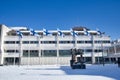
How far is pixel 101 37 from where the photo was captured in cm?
7612

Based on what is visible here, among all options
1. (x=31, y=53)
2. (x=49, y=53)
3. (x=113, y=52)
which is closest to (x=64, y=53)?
(x=49, y=53)

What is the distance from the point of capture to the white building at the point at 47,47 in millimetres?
74000

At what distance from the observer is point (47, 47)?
7494 centimetres

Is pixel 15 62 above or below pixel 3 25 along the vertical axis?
below

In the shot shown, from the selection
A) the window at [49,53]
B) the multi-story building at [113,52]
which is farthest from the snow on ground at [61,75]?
the window at [49,53]

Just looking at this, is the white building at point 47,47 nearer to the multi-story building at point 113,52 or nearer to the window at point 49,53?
the window at point 49,53

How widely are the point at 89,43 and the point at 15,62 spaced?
26.2 metres

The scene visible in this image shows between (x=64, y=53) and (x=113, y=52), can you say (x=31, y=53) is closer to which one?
(x=64, y=53)

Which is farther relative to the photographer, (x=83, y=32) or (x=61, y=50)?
(x=83, y=32)

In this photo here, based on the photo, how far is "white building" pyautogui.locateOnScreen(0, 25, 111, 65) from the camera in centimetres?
7400

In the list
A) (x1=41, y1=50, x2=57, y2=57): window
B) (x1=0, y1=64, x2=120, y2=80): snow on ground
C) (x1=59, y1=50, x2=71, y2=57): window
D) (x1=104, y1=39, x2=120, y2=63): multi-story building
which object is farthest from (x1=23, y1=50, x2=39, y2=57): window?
(x1=0, y1=64, x2=120, y2=80): snow on ground

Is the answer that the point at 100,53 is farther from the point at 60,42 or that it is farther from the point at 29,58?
the point at 29,58

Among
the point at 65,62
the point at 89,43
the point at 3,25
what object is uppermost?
the point at 3,25

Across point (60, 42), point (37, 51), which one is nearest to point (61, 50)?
point (60, 42)
